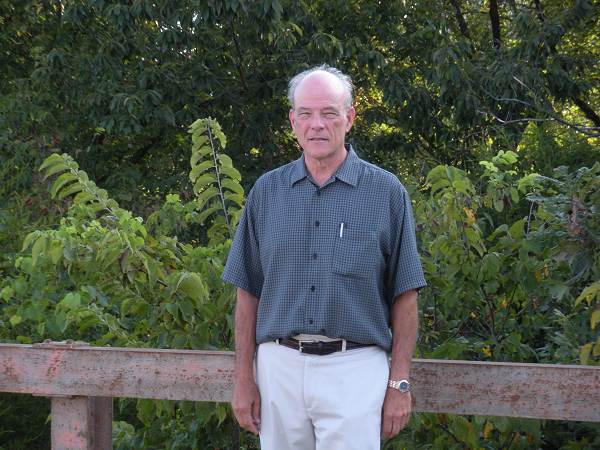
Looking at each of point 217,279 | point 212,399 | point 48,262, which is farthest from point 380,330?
point 48,262

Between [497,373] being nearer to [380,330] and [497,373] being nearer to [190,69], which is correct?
[380,330]

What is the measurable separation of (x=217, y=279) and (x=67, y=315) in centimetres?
61

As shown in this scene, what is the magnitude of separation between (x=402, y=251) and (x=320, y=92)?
523 millimetres

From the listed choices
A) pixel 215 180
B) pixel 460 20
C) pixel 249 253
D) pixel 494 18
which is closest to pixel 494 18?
pixel 494 18

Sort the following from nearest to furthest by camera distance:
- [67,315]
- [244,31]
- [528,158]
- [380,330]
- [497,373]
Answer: [380,330]
[497,373]
[67,315]
[528,158]
[244,31]

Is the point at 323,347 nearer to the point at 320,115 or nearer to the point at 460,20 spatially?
the point at 320,115

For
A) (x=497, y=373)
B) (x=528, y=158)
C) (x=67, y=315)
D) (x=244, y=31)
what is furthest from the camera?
(x=244, y=31)

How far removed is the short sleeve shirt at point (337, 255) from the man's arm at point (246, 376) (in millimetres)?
41

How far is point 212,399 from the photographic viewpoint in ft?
11.8

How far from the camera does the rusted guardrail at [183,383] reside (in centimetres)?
335

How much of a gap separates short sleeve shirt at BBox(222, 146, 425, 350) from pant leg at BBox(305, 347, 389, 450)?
7 centimetres

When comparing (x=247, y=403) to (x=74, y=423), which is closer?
→ (x=247, y=403)

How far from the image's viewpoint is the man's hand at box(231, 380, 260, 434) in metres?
3.18

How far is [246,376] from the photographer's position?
3.19m
